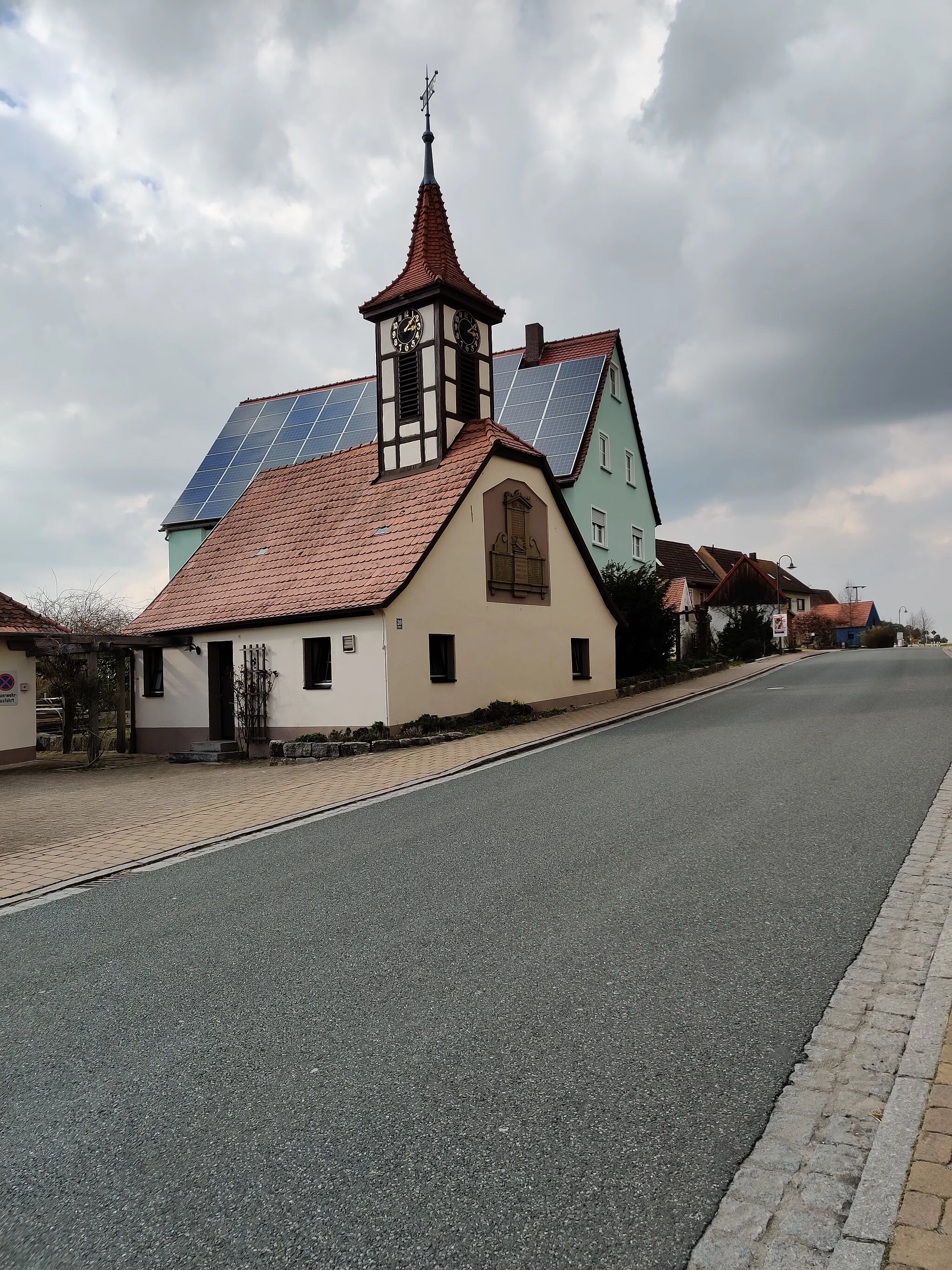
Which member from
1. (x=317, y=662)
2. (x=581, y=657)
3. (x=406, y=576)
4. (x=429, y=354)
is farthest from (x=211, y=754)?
(x=429, y=354)

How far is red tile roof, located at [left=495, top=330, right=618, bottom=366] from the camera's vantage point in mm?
31703

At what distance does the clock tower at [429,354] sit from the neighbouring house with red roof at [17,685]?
8486 mm

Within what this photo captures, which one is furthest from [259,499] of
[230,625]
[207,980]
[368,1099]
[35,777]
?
[368,1099]

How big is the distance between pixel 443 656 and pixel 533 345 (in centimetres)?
1786

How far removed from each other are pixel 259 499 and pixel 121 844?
1640cm

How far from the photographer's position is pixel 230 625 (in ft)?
65.1

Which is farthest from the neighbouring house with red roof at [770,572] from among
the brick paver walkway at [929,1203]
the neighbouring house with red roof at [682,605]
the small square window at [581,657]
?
the brick paver walkway at [929,1203]

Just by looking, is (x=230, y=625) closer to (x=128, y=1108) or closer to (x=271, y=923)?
(x=271, y=923)

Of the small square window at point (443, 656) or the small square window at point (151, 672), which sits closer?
the small square window at point (443, 656)

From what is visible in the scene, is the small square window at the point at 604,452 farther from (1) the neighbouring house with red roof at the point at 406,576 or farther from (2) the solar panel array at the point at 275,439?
(2) the solar panel array at the point at 275,439

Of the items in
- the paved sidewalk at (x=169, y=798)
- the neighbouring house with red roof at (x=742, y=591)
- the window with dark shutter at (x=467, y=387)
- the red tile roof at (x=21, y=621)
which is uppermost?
the window with dark shutter at (x=467, y=387)

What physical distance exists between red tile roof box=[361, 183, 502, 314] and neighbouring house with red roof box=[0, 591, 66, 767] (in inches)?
420

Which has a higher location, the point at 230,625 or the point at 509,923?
the point at 230,625

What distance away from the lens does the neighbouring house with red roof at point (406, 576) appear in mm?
18125
